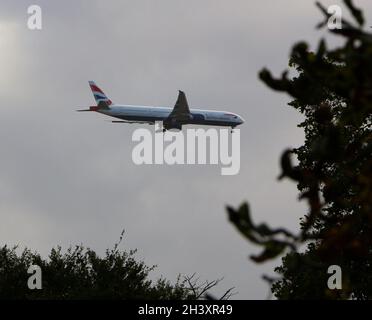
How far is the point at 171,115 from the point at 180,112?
1193 millimetres

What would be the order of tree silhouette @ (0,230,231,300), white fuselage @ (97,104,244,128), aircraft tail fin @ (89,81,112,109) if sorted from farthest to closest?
aircraft tail fin @ (89,81,112,109), white fuselage @ (97,104,244,128), tree silhouette @ (0,230,231,300)

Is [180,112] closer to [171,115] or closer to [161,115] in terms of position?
[171,115]

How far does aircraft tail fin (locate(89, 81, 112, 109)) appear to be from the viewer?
134000mm

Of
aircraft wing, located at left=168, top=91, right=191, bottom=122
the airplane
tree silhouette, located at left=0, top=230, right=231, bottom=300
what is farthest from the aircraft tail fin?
tree silhouette, located at left=0, top=230, right=231, bottom=300

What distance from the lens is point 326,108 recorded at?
492 cm

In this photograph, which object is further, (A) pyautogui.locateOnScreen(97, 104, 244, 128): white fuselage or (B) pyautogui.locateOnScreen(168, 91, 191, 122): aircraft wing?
(A) pyautogui.locateOnScreen(97, 104, 244, 128): white fuselage

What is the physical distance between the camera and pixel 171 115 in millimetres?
123688

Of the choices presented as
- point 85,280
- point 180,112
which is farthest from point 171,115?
point 85,280

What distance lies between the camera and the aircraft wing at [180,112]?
396ft

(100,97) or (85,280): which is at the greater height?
(100,97)

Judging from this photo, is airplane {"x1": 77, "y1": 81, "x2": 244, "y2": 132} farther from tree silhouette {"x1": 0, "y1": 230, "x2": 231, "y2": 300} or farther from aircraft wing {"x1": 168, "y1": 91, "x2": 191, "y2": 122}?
tree silhouette {"x1": 0, "y1": 230, "x2": 231, "y2": 300}
